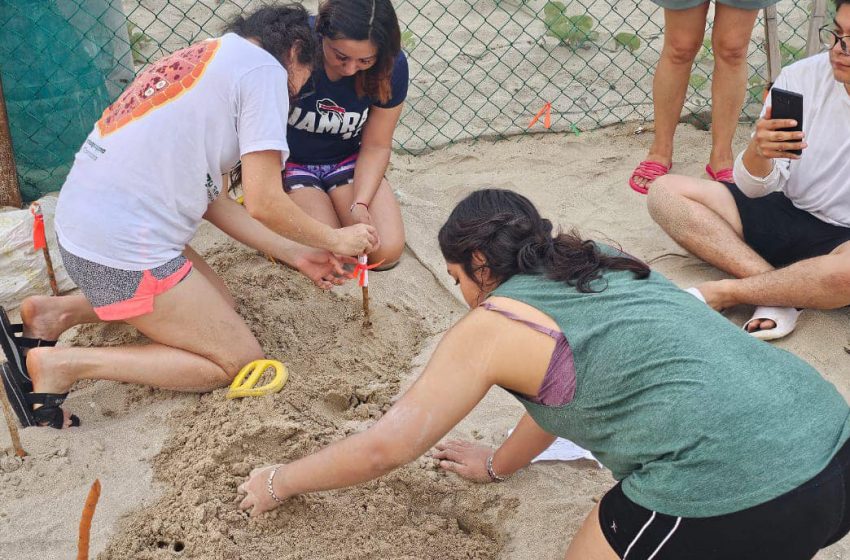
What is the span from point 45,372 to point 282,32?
1179mm

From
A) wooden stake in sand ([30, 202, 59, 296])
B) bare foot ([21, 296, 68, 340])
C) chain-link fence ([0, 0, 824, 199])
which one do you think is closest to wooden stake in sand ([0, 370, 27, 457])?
bare foot ([21, 296, 68, 340])

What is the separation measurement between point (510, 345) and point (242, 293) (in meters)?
1.73

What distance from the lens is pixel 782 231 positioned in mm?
3059

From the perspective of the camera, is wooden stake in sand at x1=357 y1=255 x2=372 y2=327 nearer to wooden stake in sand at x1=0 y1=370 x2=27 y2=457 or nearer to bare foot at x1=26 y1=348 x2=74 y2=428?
bare foot at x1=26 y1=348 x2=74 y2=428

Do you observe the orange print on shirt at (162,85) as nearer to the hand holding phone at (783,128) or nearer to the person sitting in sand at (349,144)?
the person sitting in sand at (349,144)

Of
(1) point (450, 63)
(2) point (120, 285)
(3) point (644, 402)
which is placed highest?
(3) point (644, 402)

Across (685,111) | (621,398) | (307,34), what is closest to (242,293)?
(307,34)

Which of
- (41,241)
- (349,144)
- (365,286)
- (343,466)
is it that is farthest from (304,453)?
(349,144)

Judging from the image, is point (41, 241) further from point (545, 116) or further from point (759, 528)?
point (545, 116)

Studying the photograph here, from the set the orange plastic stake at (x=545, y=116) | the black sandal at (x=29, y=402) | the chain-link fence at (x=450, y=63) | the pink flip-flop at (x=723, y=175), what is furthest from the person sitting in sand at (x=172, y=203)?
the orange plastic stake at (x=545, y=116)

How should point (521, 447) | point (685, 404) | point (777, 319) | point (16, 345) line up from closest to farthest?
point (685, 404), point (521, 447), point (16, 345), point (777, 319)

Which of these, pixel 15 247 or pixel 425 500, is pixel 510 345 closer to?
pixel 425 500

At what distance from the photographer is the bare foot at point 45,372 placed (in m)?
2.56

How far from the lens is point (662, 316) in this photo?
5.56 feet
